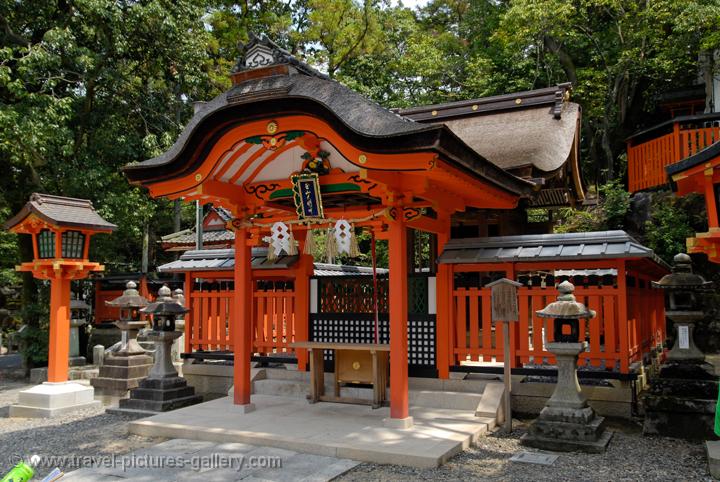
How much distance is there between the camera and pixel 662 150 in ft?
55.0

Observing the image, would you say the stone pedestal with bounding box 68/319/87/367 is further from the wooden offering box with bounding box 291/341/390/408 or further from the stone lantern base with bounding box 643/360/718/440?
the stone lantern base with bounding box 643/360/718/440

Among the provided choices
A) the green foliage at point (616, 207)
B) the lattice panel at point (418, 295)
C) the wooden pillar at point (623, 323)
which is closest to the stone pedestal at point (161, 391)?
the lattice panel at point (418, 295)

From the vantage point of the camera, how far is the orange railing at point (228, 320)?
9953mm

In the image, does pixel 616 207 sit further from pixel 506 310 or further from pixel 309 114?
pixel 309 114

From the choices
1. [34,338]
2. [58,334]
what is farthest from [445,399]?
[34,338]

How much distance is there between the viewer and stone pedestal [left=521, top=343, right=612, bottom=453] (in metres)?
6.41

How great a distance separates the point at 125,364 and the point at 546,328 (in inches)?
335

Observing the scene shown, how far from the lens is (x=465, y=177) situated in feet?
22.9

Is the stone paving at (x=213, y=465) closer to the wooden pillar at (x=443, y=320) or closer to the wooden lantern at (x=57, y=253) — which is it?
the wooden pillar at (x=443, y=320)

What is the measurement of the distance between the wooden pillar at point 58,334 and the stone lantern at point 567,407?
24.8 ft

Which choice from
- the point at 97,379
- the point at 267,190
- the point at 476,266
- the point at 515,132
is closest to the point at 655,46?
the point at 515,132

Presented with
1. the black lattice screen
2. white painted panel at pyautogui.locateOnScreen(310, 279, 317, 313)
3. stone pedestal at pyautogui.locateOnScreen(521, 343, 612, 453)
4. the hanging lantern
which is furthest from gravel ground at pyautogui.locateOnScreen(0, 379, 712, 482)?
white painted panel at pyautogui.locateOnScreen(310, 279, 317, 313)

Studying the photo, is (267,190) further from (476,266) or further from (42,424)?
(42,424)

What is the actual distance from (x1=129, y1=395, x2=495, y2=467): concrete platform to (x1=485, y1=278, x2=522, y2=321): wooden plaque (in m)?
1.40
